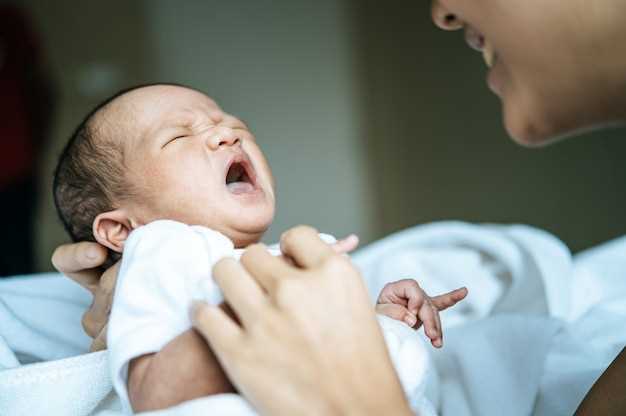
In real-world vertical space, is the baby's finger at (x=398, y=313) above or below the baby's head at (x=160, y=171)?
below

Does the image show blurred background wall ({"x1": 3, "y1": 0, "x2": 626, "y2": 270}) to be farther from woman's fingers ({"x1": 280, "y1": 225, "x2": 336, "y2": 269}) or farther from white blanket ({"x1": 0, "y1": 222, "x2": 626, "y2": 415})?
woman's fingers ({"x1": 280, "y1": 225, "x2": 336, "y2": 269})

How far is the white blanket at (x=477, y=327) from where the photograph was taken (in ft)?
2.30

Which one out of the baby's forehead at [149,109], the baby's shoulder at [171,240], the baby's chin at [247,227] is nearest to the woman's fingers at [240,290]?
the baby's shoulder at [171,240]

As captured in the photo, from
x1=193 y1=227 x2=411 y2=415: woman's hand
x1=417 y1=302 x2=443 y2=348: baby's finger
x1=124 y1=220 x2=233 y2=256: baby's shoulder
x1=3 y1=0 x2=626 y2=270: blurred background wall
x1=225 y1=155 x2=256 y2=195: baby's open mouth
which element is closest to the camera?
x1=193 y1=227 x2=411 y2=415: woman's hand

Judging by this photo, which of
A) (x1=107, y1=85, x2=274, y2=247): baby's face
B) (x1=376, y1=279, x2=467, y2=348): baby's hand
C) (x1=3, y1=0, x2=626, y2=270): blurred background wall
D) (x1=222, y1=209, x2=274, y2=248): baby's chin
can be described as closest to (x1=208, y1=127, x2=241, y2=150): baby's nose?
(x1=107, y1=85, x2=274, y2=247): baby's face

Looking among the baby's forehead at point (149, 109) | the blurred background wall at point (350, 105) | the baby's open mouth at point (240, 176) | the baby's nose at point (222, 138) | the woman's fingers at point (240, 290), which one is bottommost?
the blurred background wall at point (350, 105)

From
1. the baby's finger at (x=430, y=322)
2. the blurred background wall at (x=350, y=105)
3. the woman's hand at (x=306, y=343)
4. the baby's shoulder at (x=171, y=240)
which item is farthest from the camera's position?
the blurred background wall at (x=350, y=105)

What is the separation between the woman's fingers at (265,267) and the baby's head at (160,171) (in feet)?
0.78

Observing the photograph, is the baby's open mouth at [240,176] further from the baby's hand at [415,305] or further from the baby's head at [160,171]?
the baby's hand at [415,305]

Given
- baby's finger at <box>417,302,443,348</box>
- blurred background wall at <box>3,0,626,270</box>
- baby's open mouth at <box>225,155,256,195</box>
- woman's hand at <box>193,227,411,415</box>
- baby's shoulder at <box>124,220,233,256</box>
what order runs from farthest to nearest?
blurred background wall at <box>3,0,626,270</box> < baby's open mouth at <box>225,155,256,195</box> < baby's finger at <box>417,302,443,348</box> < baby's shoulder at <box>124,220,233,256</box> < woman's hand at <box>193,227,411,415</box>

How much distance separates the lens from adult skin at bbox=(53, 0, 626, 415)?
484 millimetres

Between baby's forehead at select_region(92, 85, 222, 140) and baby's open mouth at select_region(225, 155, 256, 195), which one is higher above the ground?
baby's forehead at select_region(92, 85, 222, 140)

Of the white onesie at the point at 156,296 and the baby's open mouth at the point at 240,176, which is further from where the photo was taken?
the baby's open mouth at the point at 240,176

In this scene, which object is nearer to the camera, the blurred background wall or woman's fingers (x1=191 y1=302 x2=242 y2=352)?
woman's fingers (x1=191 y1=302 x2=242 y2=352)
